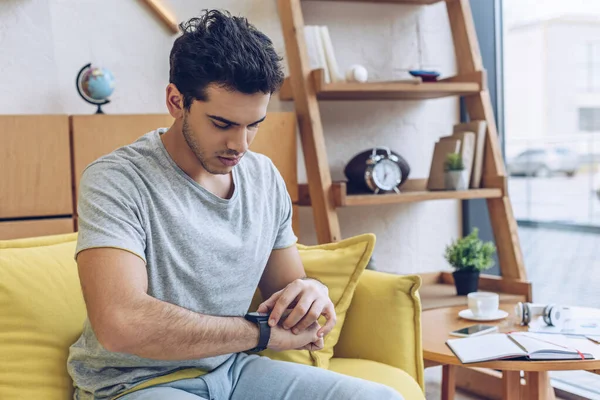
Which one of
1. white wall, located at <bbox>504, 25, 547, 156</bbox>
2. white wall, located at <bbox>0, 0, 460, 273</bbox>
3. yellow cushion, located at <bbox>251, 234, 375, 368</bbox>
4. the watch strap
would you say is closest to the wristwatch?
the watch strap

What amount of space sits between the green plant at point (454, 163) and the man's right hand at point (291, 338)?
1.41 meters

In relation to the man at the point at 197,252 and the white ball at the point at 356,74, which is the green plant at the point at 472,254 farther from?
the man at the point at 197,252

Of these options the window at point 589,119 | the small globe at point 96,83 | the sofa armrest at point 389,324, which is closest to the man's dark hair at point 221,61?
the sofa armrest at point 389,324

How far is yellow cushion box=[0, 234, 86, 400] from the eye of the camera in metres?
1.54

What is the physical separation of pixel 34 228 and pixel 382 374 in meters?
1.21

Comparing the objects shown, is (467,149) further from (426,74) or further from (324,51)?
(324,51)

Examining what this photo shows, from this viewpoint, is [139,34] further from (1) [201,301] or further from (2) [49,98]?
(1) [201,301]

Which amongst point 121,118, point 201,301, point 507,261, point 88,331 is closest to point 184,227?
point 201,301

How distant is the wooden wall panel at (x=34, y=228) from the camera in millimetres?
2188

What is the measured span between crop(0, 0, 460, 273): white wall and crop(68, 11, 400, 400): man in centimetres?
107

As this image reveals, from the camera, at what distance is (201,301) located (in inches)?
58.3

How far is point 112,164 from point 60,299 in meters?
0.39

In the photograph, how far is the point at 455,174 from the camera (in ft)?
8.92

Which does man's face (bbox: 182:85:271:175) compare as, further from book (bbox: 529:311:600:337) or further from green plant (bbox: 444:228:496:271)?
green plant (bbox: 444:228:496:271)
